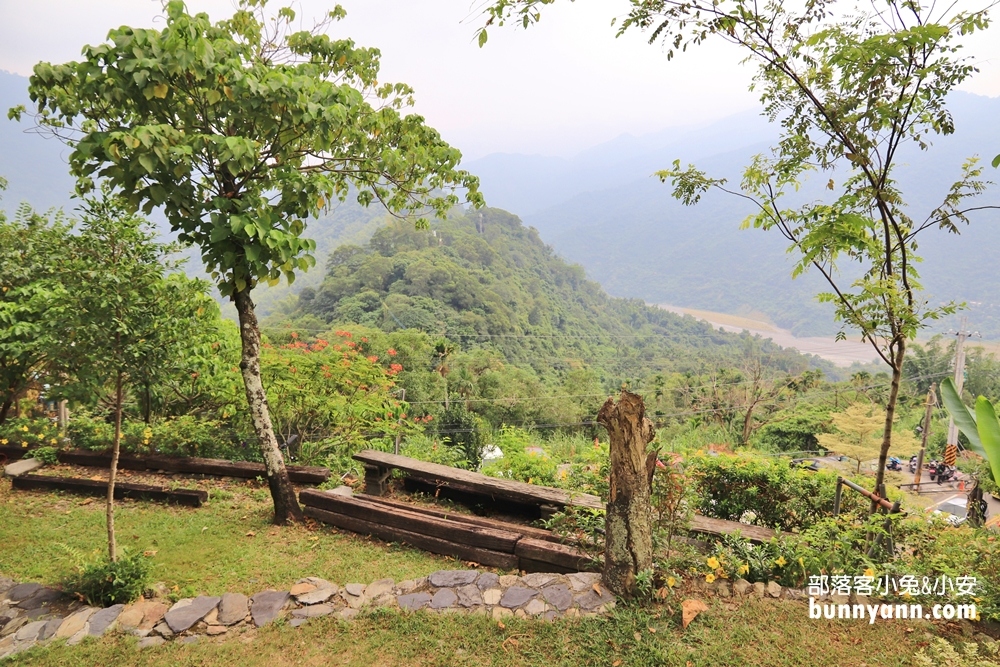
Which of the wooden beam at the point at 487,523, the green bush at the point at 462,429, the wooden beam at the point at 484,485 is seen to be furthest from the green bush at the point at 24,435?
the green bush at the point at 462,429

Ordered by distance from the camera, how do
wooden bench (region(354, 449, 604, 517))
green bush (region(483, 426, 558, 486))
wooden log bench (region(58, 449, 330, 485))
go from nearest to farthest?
1. wooden bench (region(354, 449, 604, 517))
2. green bush (region(483, 426, 558, 486))
3. wooden log bench (region(58, 449, 330, 485))

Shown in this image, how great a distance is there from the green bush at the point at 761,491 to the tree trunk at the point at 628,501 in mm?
2043

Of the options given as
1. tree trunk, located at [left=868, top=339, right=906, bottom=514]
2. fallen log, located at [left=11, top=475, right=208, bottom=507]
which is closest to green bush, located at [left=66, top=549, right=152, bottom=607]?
fallen log, located at [left=11, top=475, right=208, bottom=507]

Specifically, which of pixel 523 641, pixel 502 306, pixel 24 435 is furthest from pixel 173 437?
pixel 502 306

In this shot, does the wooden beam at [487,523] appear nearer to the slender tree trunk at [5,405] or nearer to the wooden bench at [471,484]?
the wooden bench at [471,484]

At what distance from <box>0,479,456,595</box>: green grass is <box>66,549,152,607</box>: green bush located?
0.29 m

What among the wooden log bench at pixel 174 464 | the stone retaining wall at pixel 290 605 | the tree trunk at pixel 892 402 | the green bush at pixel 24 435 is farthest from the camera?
the green bush at pixel 24 435

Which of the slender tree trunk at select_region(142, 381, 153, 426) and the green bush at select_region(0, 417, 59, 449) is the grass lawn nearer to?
the slender tree trunk at select_region(142, 381, 153, 426)

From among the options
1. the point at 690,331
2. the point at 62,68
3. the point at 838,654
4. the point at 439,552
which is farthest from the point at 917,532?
the point at 690,331

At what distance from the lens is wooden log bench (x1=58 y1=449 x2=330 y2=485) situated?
6.65 metres

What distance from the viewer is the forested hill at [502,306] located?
133 ft

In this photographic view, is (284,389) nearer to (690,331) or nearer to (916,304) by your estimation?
(916,304)

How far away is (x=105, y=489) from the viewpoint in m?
6.03

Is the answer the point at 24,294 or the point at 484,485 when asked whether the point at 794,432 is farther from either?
the point at 24,294
